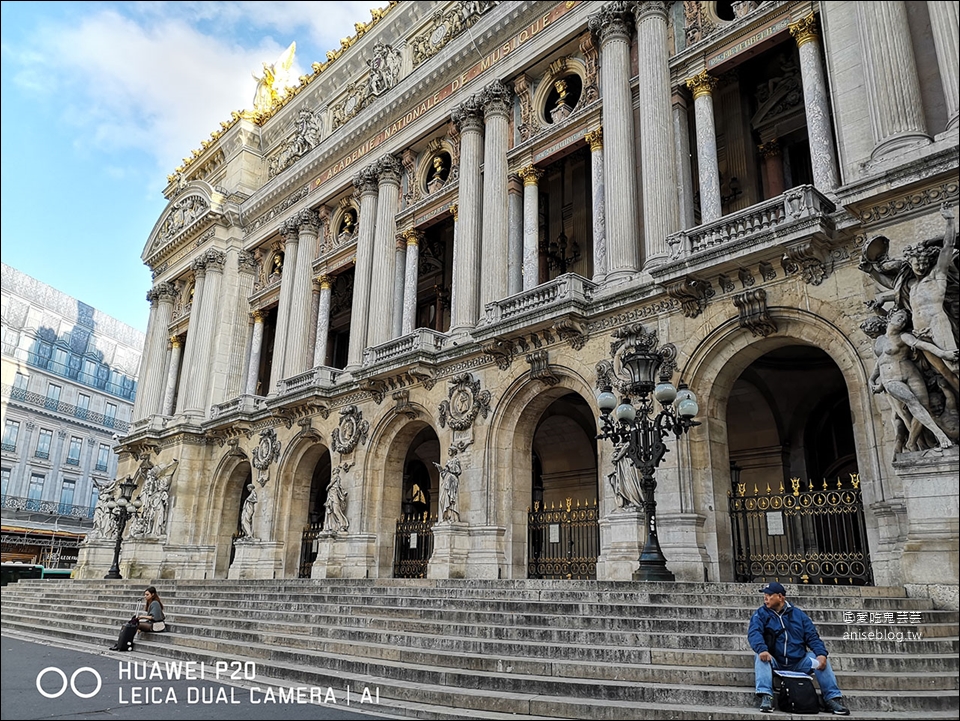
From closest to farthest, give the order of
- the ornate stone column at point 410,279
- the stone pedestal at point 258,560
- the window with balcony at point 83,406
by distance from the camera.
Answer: the ornate stone column at point 410,279 < the stone pedestal at point 258,560 < the window with balcony at point 83,406

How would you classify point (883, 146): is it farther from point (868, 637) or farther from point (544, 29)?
point (544, 29)

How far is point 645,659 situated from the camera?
8117mm

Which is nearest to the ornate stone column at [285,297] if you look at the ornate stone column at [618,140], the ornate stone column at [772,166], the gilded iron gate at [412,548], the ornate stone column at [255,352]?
the ornate stone column at [255,352]

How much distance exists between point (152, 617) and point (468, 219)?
1324 centimetres

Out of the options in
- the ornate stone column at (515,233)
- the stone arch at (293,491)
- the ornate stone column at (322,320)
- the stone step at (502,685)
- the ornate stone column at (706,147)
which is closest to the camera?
the stone step at (502,685)

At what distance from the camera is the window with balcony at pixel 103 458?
170 ft

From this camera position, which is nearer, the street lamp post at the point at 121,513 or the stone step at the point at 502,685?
the stone step at the point at 502,685

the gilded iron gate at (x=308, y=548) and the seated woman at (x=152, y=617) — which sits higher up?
the gilded iron gate at (x=308, y=548)

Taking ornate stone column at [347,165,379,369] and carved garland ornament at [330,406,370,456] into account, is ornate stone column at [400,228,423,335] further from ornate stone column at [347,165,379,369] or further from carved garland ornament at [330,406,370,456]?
carved garland ornament at [330,406,370,456]

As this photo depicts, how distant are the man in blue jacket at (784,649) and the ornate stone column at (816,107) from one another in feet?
32.8

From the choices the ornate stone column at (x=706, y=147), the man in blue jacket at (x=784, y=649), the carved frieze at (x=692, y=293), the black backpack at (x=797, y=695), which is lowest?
the black backpack at (x=797, y=695)

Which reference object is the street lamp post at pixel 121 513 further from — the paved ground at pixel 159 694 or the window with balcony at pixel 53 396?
the window with balcony at pixel 53 396

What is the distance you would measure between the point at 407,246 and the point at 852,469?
14950 mm

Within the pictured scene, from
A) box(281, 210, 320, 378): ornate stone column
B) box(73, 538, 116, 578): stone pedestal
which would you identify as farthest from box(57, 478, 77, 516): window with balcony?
box(281, 210, 320, 378): ornate stone column
